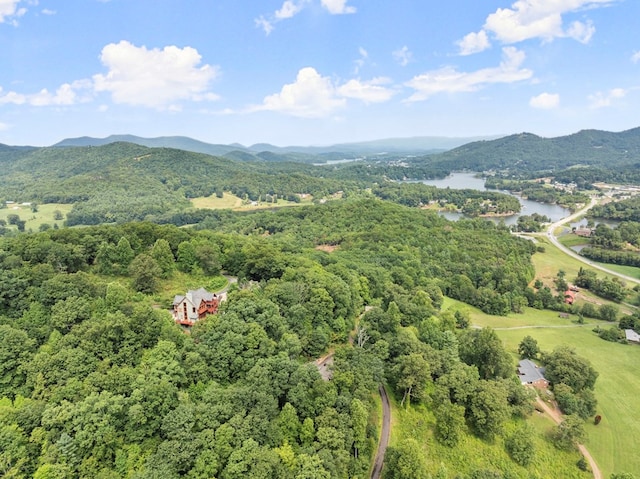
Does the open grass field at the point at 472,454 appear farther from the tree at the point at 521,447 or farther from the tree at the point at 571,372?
the tree at the point at 571,372

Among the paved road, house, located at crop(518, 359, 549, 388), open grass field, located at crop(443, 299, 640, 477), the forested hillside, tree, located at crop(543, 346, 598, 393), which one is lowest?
the paved road

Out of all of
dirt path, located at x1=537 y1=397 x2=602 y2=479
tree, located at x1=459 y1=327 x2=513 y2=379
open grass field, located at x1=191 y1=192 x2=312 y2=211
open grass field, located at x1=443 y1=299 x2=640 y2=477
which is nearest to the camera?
dirt path, located at x1=537 y1=397 x2=602 y2=479

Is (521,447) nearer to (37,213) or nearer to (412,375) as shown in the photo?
(412,375)

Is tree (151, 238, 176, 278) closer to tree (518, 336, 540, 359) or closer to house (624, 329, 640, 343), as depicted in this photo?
tree (518, 336, 540, 359)

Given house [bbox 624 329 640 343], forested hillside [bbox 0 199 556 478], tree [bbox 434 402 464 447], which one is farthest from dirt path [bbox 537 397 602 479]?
house [bbox 624 329 640 343]

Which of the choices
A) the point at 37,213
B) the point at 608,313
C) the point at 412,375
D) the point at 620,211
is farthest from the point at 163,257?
the point at 620,211

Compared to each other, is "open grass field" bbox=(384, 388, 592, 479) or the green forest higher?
the green forest
